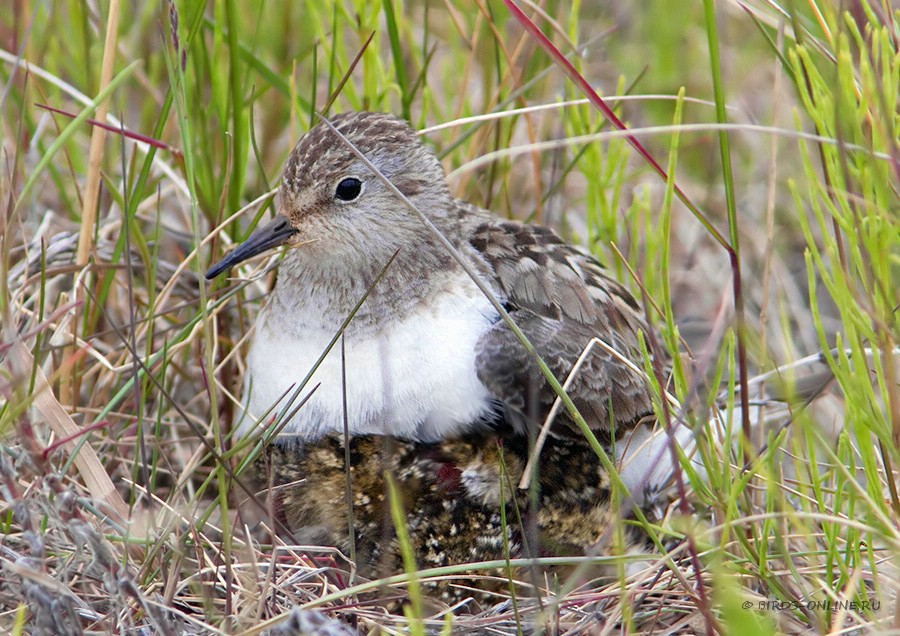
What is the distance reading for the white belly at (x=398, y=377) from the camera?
3256 mm

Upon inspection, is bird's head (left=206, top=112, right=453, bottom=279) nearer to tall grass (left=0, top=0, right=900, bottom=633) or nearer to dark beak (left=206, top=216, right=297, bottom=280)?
dark beak (left=206, top=216, right=297, bottom=280)

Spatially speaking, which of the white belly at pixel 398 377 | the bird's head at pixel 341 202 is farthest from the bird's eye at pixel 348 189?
the white belly at pixel 398 377

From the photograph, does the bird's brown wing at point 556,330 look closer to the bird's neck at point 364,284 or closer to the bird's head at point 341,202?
the bird's neck at point 364,284

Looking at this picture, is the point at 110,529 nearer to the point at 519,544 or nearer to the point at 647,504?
the point at 519,544

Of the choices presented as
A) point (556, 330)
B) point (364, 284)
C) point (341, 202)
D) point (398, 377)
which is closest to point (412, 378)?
point (398, 377)

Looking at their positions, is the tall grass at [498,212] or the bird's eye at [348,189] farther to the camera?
the bird's eye at [348,189]

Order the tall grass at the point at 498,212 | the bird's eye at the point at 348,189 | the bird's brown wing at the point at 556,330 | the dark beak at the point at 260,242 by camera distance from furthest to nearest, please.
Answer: the bird's eye at the point at 348,189 < the dark beak at the point at 260,242 < the bird's brown wing at the point at 556,330 < the tall grass at the point at 498,212

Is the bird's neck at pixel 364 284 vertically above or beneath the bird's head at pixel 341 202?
beneath

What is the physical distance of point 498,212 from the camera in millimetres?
4797

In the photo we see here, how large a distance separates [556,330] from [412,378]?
1.68ft

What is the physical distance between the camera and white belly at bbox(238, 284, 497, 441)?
326 cm

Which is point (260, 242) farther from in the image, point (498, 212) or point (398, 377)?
point (498, 212)

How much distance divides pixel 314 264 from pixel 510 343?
69 centimetres

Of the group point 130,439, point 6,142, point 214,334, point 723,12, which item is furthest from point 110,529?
point 723,12
